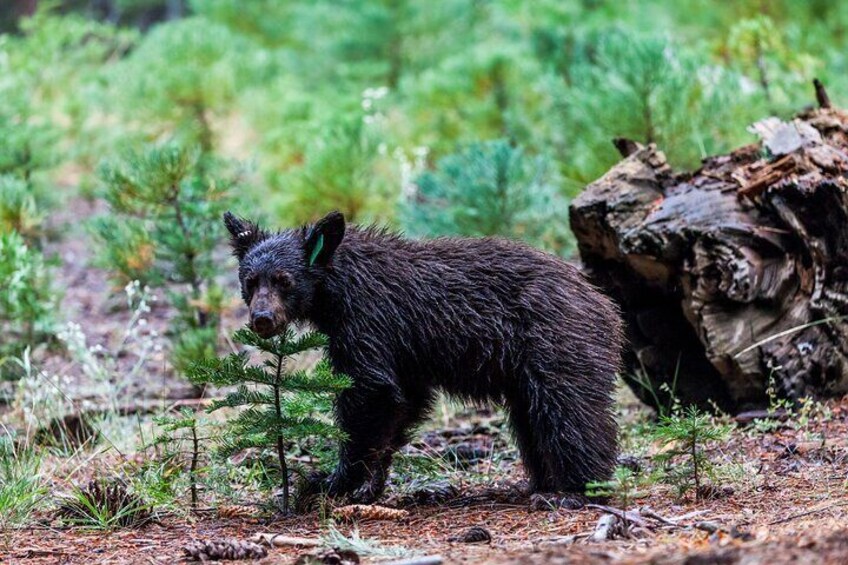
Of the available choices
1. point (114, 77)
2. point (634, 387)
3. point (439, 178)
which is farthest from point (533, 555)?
point (114, 77)

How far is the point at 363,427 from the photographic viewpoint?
5082mm

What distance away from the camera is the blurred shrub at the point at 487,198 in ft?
27.7

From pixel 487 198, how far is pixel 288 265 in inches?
146

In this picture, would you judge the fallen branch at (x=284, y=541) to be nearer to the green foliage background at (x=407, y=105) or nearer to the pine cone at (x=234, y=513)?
the pine cone at (x=234, y=513)

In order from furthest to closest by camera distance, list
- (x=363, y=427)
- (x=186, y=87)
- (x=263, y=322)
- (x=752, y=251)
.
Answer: (x=186, y=87), (x=752, y=251), (x=363, y=427), (x=263, y=322)

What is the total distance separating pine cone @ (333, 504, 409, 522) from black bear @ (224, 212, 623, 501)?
335 mm

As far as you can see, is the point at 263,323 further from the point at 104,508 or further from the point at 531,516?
the point at 531,516

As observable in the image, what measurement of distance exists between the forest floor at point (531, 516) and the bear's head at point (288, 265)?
0.97 m

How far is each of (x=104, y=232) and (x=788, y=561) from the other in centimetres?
585

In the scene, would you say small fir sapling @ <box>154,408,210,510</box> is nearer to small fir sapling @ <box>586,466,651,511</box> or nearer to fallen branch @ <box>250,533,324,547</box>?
fallen branch @ <box>250,533,324,547</box>

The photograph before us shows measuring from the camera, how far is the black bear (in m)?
4.96

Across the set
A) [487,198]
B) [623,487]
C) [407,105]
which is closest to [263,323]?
[623,487]

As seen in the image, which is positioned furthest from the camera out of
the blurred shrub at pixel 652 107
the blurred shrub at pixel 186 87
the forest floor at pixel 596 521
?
the blurred shrub at pixel 186 87

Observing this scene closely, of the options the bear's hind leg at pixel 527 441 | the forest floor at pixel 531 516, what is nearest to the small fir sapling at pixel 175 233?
the forest floor at pixel 531 516
